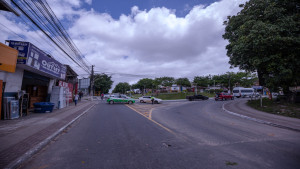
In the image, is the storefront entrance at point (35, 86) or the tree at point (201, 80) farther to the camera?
the tree at point (201, 80)

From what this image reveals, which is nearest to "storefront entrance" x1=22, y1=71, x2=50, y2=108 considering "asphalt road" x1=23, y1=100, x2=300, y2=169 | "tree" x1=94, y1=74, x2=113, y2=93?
"asphalt road" x1=23, y1=100, x2=300, y2=169

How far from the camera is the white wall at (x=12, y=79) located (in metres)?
8.96

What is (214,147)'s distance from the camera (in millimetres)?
4277

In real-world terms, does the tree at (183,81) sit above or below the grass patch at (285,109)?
above

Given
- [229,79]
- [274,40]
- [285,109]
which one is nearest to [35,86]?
[274,40]

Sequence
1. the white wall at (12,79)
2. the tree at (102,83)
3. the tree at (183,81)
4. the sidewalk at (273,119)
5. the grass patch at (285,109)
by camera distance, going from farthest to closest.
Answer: the tree at (183,81), the tree at (102,83), the grass patch at (285,109), the white wall at (12,79), the sidewalk at (273,119)

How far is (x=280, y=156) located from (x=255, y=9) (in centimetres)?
1650

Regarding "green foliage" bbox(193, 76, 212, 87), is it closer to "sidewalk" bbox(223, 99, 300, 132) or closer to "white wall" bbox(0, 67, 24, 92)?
"sidewalk" bbox(223, 99, 300, 132)

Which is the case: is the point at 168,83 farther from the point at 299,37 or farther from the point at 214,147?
the point at 214,147

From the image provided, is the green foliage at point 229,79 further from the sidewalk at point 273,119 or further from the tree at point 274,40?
the sidewalk at point 273,119

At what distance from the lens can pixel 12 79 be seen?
9555mm

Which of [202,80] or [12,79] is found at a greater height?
[202,80]

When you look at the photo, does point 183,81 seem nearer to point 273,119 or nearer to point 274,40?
point 274,40

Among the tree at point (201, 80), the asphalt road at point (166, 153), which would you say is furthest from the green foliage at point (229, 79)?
the asphalt road at point (166, 153)
